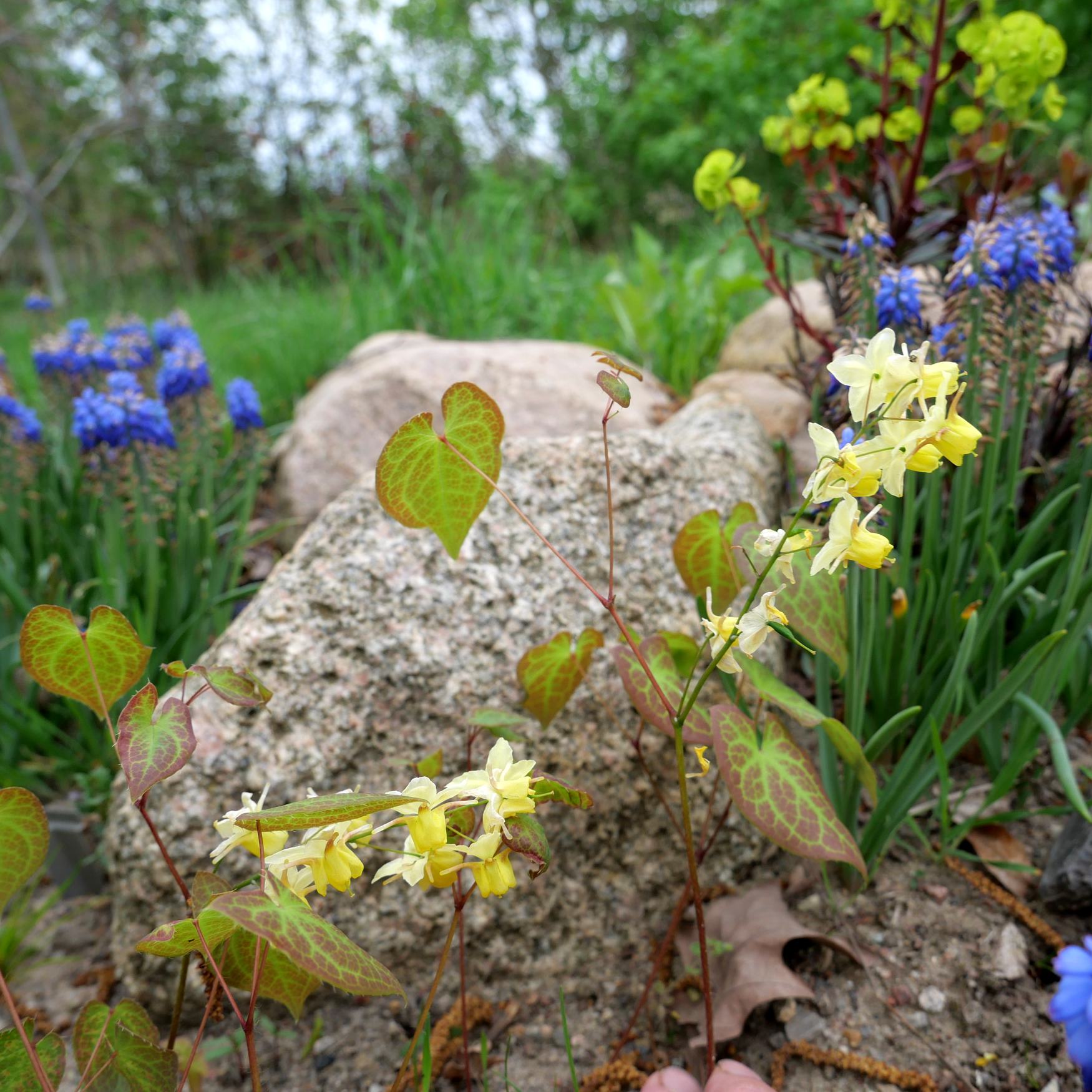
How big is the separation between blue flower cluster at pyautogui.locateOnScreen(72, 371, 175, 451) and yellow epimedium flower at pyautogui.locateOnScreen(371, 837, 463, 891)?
1.52m

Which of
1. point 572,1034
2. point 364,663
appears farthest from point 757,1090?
point 364,663

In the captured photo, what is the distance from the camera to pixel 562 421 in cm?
251

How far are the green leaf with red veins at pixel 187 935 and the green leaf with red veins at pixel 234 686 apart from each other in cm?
21

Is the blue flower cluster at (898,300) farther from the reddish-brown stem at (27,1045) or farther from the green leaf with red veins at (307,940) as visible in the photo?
the reddish-brown stem at (27,1045)

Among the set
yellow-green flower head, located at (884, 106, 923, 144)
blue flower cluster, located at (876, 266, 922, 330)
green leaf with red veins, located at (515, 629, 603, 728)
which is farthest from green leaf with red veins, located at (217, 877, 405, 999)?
yellow-green flower head, located at (884, 106, 923, 144)

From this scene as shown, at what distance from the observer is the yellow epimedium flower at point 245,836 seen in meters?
0.76

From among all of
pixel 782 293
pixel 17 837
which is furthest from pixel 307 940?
pixel 782 293

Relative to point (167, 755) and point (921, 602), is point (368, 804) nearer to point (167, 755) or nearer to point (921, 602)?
point (167, 755)

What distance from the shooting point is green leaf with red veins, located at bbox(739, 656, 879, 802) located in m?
0.96

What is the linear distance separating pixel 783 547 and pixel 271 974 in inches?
27.8

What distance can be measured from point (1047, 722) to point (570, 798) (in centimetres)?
81

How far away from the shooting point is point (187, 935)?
76 centimetres

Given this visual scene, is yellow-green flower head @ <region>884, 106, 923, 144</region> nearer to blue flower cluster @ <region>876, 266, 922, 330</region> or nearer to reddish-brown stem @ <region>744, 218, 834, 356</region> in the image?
reddish-brown stem @ <region>744, 218, 834, 356</region>

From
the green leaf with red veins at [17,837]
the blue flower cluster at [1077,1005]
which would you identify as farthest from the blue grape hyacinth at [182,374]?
the blue flower cluster at [1077,1005]
